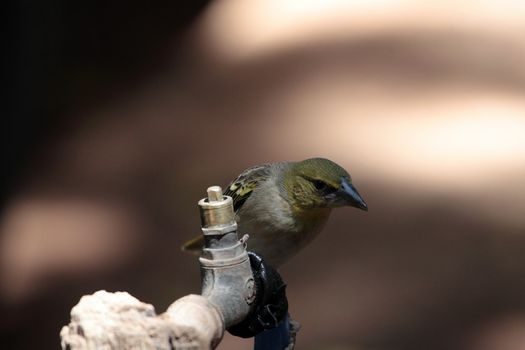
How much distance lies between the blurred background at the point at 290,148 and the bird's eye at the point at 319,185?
90 centimetres

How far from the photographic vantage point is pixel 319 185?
2.36m

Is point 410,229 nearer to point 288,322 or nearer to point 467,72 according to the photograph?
point 467,72

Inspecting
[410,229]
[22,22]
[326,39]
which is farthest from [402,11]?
[22,22]

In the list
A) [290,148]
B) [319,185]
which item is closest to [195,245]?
[319,185]

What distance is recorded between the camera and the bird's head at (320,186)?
228cm

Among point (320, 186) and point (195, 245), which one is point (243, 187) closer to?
point (195, 245)

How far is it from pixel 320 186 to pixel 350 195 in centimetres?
12

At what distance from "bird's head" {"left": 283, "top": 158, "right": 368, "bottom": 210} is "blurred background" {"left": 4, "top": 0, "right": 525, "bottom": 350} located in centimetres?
83

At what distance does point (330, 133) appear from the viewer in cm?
364

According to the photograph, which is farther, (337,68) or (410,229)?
(337,68)

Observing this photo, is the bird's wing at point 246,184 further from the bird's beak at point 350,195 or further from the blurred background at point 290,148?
the blurred background at point 290,148

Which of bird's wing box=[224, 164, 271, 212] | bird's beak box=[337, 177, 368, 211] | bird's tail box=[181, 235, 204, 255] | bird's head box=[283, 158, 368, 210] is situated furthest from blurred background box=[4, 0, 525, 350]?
bird's beak box=[337, 177, 368, 211]

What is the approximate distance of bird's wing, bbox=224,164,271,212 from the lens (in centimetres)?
265

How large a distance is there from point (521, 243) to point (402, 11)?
4.18ft
